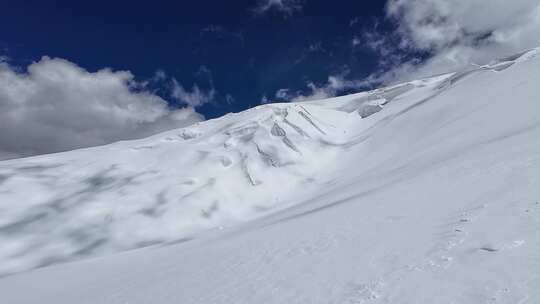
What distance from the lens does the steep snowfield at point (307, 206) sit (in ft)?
23.2

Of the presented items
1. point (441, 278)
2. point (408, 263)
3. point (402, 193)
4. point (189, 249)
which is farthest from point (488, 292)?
point (189, 249)

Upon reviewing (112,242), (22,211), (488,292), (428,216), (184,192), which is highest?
(22,211)

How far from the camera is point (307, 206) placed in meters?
18.2

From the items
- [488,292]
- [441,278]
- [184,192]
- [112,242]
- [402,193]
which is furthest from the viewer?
[184,192]

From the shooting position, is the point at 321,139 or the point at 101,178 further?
the point at 321,139

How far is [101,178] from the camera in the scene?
86.8ft

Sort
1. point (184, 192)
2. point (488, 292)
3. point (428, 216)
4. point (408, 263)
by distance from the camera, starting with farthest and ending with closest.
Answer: point (184, 192)
point (428, 216)
point (408, 263)
point (488, 292)

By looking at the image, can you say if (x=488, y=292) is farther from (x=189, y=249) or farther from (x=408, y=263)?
(x=189, y=249)

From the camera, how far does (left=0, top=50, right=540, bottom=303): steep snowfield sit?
7.08m

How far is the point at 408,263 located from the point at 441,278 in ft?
3.29

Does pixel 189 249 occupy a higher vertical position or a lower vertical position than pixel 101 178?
lower

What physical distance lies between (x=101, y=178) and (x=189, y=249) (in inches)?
540

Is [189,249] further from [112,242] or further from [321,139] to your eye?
[321,139]

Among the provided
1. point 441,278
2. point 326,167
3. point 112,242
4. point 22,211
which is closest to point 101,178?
point 22,211
